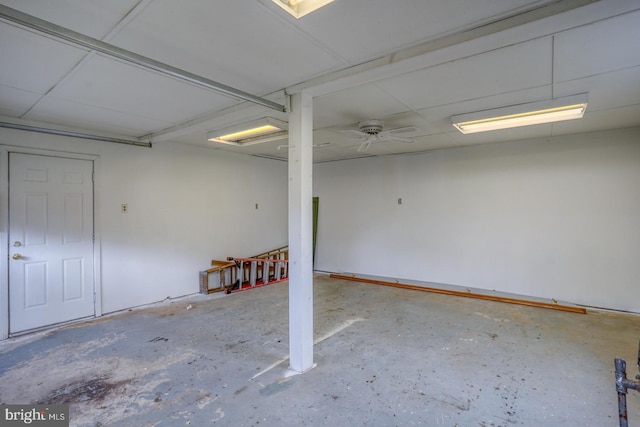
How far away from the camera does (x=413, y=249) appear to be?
598cm

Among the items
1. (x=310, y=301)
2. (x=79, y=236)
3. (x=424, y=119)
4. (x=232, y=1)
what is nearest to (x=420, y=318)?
(x=310, y=301)

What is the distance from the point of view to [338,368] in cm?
281

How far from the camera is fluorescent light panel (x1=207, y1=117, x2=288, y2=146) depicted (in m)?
3.50

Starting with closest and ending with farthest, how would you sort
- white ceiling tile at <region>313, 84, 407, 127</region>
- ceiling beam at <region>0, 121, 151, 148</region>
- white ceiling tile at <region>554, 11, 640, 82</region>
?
white ceiling tile at <region>554, 11, 640, 82</region> < white ceiling tile at <region>313, 84, 407, 127</region> < ceiling beam at <region>0, 121, 151, 148</region>

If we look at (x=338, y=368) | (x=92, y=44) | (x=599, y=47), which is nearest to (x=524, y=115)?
(x=599, y=47)

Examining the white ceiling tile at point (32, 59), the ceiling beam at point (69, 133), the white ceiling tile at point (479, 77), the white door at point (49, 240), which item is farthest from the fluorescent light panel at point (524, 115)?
the white door at point (49, 240)

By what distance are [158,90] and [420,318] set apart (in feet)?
13.2

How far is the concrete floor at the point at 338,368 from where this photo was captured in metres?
2.20

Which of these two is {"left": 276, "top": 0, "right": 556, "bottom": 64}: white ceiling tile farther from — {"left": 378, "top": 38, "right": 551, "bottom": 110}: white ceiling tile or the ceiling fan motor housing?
the ceiling fan motor housing

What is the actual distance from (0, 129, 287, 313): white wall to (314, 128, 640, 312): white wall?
220 centimetres

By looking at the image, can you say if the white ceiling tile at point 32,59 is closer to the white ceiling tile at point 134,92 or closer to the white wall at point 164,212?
the white ceiling tile at point 134,92

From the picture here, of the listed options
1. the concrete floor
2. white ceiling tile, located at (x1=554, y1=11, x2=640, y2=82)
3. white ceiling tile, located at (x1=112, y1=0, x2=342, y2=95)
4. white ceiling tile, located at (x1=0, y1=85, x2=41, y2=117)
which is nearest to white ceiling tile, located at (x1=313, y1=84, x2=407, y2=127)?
white ceiling tile, located at (x1=112, y1=0, x2=342, y2=95)

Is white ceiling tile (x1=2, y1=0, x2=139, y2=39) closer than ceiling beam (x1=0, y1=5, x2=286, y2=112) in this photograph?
No

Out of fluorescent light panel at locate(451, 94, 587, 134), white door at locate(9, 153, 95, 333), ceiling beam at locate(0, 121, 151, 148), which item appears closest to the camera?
fluorescent light panel at locate(451, 94, 587, 134)
